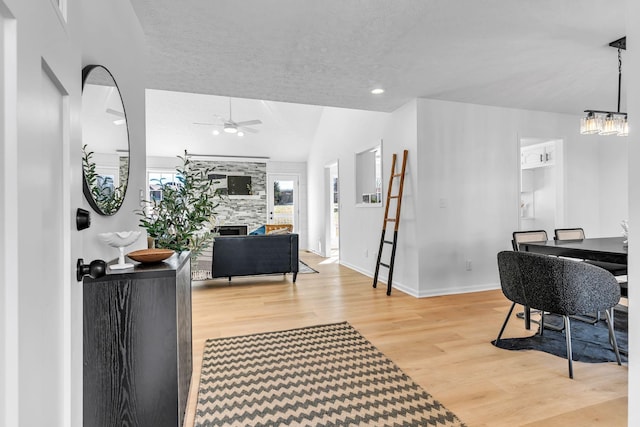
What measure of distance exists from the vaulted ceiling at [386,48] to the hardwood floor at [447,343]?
2.39 m

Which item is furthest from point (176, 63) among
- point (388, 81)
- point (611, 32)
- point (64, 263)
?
point (611, 32)

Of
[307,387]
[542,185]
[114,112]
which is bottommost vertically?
[307,387]

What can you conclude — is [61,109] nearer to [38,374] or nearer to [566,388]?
[38,374]

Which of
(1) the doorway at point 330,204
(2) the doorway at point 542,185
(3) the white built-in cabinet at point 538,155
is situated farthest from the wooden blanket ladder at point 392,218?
(1) the doorway at point 330,204

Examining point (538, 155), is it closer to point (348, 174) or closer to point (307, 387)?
point (348, 174)

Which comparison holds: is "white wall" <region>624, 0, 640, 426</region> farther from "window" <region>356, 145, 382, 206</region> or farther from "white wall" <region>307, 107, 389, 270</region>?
"window" <region>356, 145, 382, 206</region>

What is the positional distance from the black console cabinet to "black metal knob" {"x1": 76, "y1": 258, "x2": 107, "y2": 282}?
20.9 inches

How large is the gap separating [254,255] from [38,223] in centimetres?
413

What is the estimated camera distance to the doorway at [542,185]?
15.7ft

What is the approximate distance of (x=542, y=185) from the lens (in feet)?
18.5

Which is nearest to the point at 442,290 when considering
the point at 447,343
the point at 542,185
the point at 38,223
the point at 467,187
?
the point at 467,187

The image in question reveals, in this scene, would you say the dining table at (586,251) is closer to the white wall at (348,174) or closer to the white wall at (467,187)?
the white wall at (467,187)

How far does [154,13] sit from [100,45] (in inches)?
29.3

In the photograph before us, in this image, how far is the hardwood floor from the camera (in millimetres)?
1757
